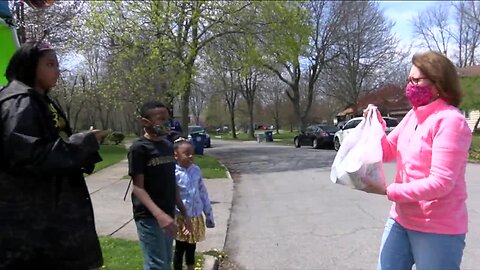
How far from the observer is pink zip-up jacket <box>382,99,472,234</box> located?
8.87ft

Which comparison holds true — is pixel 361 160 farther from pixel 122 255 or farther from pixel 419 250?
pixel 122 255

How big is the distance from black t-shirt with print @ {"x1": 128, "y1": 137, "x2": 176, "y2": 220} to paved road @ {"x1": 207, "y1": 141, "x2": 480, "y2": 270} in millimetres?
2516

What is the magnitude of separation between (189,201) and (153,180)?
1422mm

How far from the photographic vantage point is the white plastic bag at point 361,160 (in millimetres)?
2871

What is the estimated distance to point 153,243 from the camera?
3947 millimetres

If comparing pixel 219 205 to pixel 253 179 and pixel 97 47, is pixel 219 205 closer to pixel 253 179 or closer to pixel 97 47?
pixel 253 179

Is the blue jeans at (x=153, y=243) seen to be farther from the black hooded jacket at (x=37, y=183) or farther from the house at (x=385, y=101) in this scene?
the house at (x=385, y=101)

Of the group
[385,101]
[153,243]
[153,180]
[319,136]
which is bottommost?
[319,136]

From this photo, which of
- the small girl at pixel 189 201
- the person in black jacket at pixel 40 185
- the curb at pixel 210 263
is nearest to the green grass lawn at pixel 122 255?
the curb at pixel 210 263

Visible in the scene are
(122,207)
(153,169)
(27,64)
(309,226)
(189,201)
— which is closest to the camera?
(27,64)

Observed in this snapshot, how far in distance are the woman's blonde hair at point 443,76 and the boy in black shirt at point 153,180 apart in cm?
194

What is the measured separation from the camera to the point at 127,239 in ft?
23.6

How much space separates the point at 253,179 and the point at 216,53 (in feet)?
21.3

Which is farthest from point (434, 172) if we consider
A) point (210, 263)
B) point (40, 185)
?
point (210, 263)
